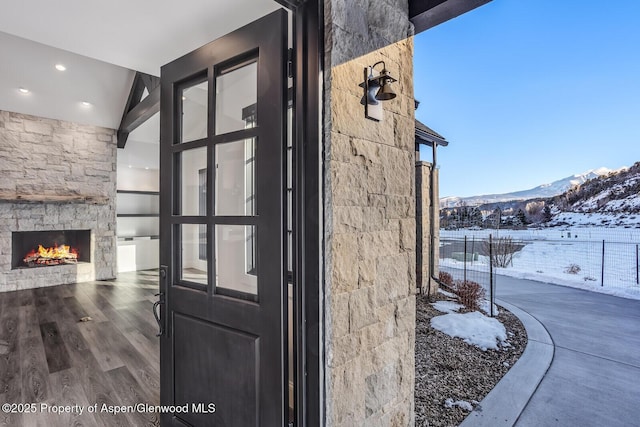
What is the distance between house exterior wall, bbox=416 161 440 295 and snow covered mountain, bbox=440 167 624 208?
1.92 ft

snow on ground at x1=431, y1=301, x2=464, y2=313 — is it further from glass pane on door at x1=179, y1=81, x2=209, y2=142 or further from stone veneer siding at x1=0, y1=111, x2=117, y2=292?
stone veneer siding at x1=0, y1=111, x2=117, y2=292

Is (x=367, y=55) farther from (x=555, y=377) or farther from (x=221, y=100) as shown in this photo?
(x=555, y=377)

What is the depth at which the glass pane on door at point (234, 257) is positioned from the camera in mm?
1414

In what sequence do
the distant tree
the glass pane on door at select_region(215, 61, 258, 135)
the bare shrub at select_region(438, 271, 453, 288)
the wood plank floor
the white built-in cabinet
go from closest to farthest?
the glass pane on door at select_region(215, 61, 258, 135), the wood plank floor, the distant tree, the bare shrub at select_region(438, 271, 453, 288), the white built-in cabinet

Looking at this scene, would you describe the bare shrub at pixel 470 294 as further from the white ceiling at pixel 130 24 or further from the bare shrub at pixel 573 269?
the white ceiling at pixel 130 24

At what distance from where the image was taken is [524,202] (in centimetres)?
399

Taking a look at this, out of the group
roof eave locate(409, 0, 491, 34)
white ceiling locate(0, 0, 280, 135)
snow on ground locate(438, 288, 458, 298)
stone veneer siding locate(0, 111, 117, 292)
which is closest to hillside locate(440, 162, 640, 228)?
snow on ground locate(438, 288, 458, 298)

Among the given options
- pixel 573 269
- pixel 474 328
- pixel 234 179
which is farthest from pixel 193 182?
pixel 573 269

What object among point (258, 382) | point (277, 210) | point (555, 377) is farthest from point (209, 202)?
point (555, 377)

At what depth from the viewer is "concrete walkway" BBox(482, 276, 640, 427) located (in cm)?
210

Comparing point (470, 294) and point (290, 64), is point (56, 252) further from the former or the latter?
point (470, 294)

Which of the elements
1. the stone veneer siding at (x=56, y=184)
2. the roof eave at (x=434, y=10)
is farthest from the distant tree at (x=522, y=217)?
the stone veneer siding at (x=56, y=184)

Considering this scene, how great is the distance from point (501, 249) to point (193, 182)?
4.86 metres

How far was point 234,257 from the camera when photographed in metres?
1.47
